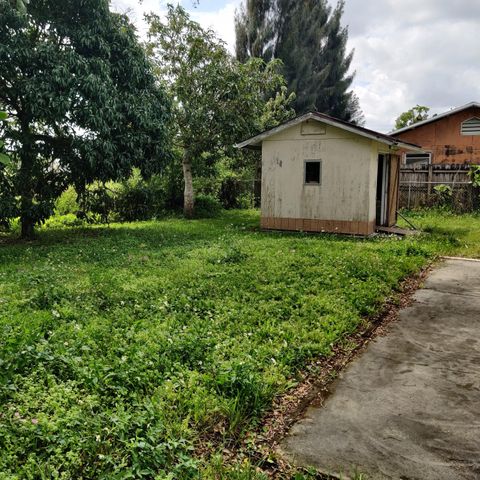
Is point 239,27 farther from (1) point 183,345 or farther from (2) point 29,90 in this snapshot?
(1) point 183,345

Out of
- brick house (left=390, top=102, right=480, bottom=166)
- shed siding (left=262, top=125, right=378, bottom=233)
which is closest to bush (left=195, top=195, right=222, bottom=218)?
shed siding (left=262, top=125, right=378, bottom=233)

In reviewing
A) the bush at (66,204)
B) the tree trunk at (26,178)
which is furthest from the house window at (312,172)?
the bush at (66,204)

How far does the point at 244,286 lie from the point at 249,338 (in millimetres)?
1881

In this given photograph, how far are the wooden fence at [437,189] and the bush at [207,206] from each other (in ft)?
24.9

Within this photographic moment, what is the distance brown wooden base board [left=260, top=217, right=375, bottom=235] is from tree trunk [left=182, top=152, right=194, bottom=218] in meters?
4.47

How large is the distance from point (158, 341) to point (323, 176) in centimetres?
893

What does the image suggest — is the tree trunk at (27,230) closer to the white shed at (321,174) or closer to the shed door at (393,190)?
the white shed at (321,174)

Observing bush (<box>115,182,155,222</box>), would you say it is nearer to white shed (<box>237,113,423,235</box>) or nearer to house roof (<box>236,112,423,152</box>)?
white shed (<box>237,113,423,235</box>)

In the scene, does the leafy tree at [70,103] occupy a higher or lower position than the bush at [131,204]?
higher

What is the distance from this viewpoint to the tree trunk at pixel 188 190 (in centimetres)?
1656

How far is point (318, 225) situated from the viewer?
12.5m

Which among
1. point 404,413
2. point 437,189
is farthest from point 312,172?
point 404,413

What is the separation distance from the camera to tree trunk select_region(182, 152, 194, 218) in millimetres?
16562

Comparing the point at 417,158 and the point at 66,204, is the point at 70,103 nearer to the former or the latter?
the point at 66,204
